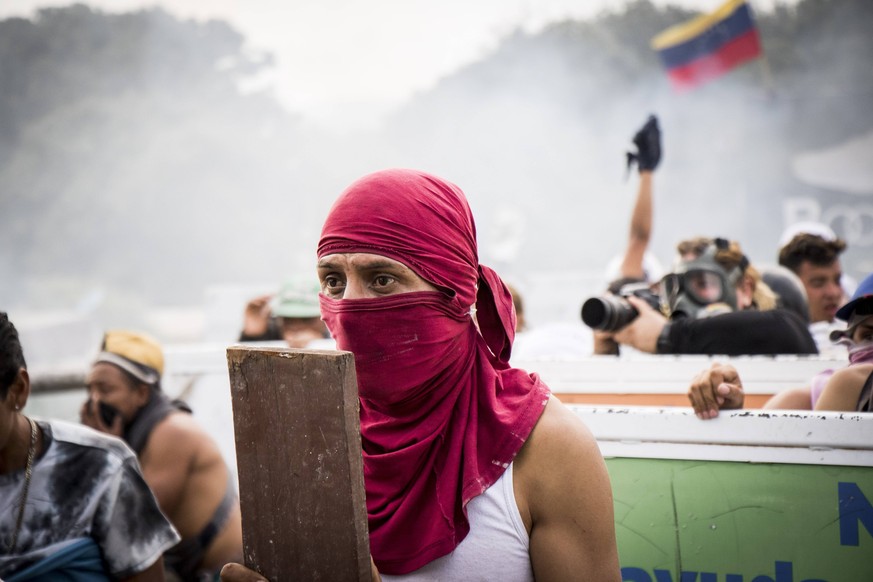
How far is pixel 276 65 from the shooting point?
3116cm

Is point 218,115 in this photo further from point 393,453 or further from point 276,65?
point 393,453

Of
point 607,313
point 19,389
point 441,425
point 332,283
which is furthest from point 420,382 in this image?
point 607,313

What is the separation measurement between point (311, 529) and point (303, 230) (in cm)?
2673

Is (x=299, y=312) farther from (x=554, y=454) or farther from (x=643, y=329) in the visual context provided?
(x=554, y=454)

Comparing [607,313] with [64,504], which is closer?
[64,504]

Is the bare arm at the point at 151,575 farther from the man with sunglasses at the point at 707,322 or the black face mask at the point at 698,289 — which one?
the black face mask at the point at 698,289

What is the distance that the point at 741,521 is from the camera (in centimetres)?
231

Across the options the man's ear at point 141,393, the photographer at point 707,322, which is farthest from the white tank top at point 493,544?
the man's ear at point 141,393

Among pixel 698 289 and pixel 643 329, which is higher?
pixel 698 289

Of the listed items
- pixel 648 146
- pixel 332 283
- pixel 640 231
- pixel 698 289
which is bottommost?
pixel 698 289

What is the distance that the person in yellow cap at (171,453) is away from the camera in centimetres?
386

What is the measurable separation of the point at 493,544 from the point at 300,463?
433 mm

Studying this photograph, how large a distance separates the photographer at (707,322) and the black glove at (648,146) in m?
1.05

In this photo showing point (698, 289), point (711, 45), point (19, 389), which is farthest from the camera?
point (711, 45)
